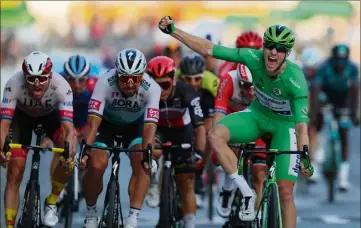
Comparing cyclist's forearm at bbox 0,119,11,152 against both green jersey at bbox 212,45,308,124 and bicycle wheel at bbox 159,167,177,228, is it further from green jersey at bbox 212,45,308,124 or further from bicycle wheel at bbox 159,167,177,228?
green jersey at bbox 212,45,308,124

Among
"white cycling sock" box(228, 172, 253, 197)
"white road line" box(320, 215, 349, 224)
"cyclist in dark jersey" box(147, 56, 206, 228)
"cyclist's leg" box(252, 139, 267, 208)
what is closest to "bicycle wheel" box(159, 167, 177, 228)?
"cyclist in dark jersey" box(147, 56, 206, 228)

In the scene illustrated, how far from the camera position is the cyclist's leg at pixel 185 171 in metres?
12.9

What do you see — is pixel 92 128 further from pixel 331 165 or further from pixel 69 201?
pixel 331 165

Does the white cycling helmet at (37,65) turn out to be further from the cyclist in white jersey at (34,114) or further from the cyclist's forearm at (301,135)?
the cyclist's forearm at (301,135)

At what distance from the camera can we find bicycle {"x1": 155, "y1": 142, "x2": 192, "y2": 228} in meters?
12.4

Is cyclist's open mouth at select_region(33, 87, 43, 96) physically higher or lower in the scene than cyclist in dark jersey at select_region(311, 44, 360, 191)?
lower

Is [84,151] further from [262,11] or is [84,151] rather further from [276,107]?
[262,11]

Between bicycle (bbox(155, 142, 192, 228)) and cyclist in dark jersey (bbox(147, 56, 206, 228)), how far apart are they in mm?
173

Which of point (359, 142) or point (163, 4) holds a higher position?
point (163, 4)

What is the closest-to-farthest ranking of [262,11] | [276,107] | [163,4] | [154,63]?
[276,107], [154,63], [262,11], [163,4]

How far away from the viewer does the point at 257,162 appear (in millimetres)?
12852

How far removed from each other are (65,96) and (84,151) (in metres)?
0.95

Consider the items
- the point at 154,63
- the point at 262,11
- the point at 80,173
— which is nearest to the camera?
the point at 154,63

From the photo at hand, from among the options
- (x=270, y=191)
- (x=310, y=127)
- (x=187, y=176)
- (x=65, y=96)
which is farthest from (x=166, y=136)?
(x=310, y=127)
